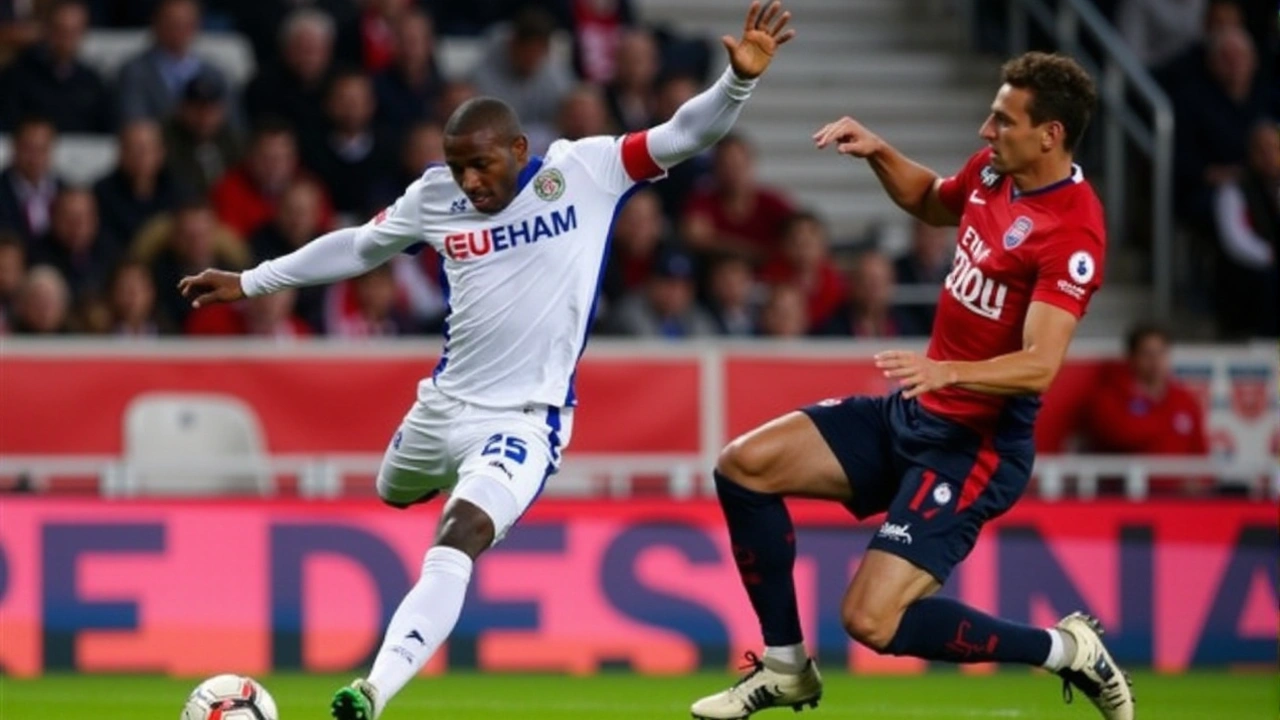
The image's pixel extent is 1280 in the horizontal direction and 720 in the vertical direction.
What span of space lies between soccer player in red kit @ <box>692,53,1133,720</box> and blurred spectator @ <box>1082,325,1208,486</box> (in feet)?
17.4

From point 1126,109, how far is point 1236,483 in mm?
3989

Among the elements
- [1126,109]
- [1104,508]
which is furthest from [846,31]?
[1104,508]

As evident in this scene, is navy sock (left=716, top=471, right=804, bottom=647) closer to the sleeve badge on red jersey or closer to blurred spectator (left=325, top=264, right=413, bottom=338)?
the sleeve badge on red jersey

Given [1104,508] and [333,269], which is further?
[1104,508]

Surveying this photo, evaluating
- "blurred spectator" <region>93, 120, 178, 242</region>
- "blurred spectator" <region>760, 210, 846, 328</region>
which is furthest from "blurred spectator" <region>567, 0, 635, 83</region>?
"blurred spectator" <region>93, 120, 178, 242</region>

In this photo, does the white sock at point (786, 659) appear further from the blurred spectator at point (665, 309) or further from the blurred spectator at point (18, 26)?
the blurred spectator at point (18, 26)

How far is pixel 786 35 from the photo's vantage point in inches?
348

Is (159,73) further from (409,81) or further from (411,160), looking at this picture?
(411,160)

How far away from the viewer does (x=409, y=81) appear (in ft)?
54.0

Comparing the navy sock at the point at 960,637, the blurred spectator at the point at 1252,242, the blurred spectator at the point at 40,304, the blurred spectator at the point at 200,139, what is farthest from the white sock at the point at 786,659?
the blurred spectator at the point at 1252,242

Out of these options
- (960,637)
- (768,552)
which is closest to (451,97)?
(768,552)

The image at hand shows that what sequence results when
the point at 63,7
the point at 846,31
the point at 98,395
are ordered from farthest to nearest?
the point at 846,31
the point at 63,7
the point at 98,395

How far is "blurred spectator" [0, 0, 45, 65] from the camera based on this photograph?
53.7 feet

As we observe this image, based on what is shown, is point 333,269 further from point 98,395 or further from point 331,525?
point 98,395
